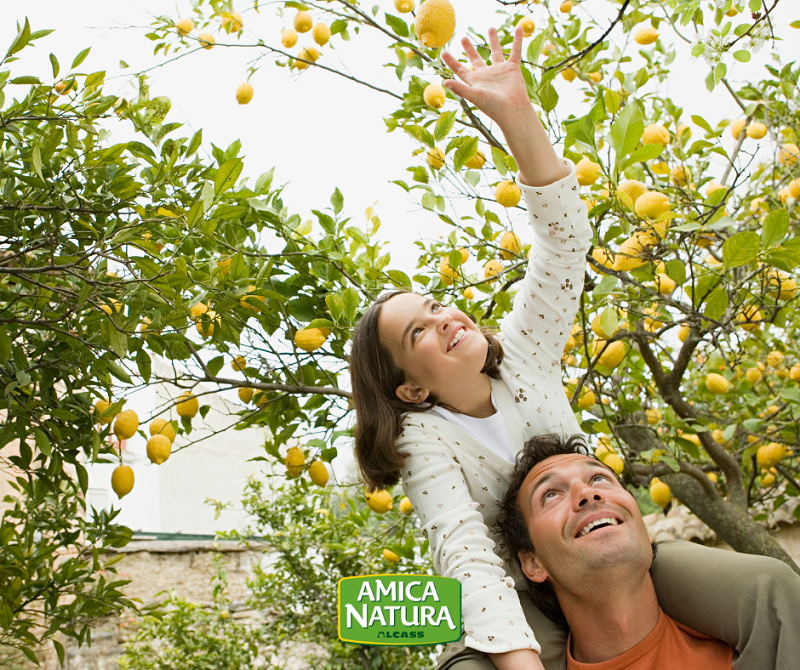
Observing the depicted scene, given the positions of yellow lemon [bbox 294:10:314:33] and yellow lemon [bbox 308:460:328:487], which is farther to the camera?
yellow lemon [bbox 294:10:314:33]

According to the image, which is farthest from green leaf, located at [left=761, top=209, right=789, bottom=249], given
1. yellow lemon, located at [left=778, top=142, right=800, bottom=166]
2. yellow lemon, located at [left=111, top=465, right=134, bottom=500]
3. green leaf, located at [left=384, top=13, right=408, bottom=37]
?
yellow lemon, located at [left=111, top=465, right=134, bottom=500]

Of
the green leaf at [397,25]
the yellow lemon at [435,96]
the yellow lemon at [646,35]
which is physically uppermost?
the yellow lemon at [646,35]

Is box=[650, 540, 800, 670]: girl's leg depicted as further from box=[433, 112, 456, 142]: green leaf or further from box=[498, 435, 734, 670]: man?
box=[433, 112, 456, 142]: green leaf

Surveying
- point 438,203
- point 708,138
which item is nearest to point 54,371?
point 438,203

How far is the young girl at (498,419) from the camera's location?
3.56 feet

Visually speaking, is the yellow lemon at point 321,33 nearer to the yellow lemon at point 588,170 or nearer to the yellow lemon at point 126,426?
the yellow lemon at point 588,170

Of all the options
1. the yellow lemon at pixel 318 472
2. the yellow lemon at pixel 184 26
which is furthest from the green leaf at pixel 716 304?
the yellow lemon at pixel 184 26

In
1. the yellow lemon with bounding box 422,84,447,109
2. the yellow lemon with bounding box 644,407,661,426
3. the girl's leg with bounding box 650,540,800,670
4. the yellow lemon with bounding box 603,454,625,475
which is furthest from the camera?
the yellow lemon with bounding box 644,407,661,426

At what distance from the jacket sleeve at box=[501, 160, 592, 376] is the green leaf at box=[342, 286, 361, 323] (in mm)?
358

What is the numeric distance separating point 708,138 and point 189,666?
3437 millimetres

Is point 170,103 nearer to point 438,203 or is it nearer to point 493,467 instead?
point 438,203

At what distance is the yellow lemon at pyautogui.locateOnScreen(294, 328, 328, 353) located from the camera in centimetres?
171

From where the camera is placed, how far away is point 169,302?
126 cm

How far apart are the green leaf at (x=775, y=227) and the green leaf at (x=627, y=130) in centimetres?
32
